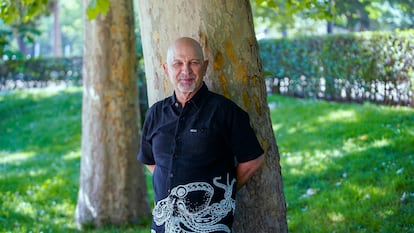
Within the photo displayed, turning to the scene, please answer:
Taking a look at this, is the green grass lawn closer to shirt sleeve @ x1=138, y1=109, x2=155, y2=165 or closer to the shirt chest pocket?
shirt sleeve @ x1=138, y1=109, x2=155, y2=165

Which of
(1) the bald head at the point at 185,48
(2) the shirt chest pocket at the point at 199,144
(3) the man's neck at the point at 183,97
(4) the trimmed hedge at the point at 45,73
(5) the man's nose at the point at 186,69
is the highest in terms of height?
(1) the bald head at the point at 185,48

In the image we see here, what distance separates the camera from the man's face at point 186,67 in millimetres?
3357

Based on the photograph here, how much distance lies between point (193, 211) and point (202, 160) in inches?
11.0

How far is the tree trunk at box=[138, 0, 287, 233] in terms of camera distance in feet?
12.6

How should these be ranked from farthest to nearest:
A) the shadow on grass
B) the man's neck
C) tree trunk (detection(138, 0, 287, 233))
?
the shadow on grass
tree trunk (detection(138, 0, 287, 233))
the man's neck

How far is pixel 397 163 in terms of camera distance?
7.91 metres

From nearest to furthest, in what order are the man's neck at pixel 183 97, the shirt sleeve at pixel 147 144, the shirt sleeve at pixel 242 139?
the shirt sleeve at pixel 242 139 → the man's neck at pixel 183 97 → the shirt sleeve at pixel 147 144

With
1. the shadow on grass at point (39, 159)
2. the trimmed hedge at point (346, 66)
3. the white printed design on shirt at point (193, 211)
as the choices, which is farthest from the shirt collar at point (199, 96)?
the trimmed hedge at point (346, 66)

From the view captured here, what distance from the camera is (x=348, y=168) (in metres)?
8.33

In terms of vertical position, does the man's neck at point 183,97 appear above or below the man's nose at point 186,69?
below

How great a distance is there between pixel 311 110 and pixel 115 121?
21.9ft

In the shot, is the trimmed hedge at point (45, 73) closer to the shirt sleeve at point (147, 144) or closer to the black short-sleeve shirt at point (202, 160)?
the shirt sleeve at point (147, 144)

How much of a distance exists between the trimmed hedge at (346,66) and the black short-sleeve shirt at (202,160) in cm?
980

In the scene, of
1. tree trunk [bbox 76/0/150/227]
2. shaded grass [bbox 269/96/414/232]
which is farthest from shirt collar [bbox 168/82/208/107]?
tree trunk [bbox 76/0/150/227]
